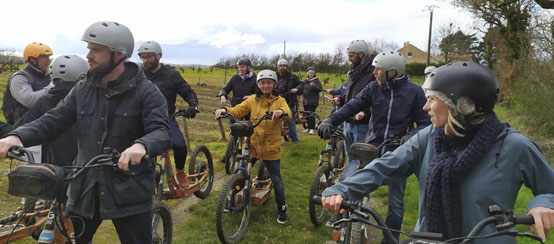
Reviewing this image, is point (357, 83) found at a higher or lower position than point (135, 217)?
higher

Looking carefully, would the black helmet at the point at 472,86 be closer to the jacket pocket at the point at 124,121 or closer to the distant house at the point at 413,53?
the jacket pocket at the point at 124,121

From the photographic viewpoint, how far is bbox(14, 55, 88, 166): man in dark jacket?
3.82 meters

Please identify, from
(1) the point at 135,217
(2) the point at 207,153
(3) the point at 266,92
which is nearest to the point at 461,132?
(1) the point at 135,217

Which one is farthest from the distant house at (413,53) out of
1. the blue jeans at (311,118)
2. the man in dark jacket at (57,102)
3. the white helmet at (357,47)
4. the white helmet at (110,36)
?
the white helmet at (110,36)

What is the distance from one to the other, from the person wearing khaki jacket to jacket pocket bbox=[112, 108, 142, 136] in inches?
87.8

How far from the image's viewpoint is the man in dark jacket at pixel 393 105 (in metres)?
4.14

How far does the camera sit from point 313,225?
541 centimetres

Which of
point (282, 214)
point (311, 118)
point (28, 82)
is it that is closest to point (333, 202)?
point (282, 214)

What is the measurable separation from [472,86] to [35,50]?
4.72 m

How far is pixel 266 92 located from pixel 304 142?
6.36 meters

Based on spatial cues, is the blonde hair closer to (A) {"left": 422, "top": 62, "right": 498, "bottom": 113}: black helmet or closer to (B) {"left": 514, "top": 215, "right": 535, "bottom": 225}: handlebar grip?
(A) {"left": 422, "top": 62, "right": 498, "bottom": 113}: black helmet

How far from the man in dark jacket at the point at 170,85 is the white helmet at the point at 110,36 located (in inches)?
98.2

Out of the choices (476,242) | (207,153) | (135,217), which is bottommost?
(207,153)

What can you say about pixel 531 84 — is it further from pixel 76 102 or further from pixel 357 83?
pixel 76 102
